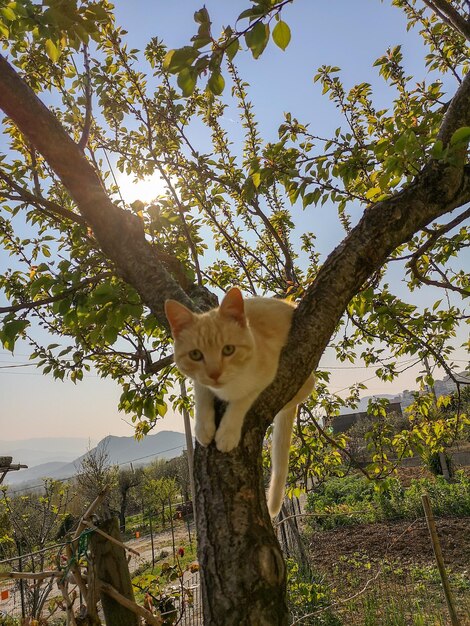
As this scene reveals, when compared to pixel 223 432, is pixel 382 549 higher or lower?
lower

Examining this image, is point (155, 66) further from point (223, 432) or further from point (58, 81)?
point (223, 432)

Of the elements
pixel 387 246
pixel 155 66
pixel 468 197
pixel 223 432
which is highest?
pixel 155 66

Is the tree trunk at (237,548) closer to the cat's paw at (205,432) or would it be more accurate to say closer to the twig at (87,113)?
the cat's paw at (205,432)

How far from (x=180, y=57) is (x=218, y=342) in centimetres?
126

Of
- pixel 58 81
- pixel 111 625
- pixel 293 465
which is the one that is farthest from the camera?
pixel 293 465

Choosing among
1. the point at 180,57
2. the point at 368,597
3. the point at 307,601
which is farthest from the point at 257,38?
the point at 368,597

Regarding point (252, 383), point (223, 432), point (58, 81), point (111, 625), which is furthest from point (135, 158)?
point (111, 625)

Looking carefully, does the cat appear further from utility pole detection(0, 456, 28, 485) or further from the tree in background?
utility pole detection(0, 456, 28, 485)

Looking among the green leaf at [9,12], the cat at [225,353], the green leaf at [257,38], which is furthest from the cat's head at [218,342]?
the green leaf at [9,12]

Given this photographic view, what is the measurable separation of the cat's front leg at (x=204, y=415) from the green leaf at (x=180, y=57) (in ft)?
4.37

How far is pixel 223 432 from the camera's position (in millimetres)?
1582

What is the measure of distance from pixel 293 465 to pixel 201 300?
9.34 feet

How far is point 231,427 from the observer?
5.26 feet

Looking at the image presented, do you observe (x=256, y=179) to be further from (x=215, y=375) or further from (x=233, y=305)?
(x=215, y=375)
